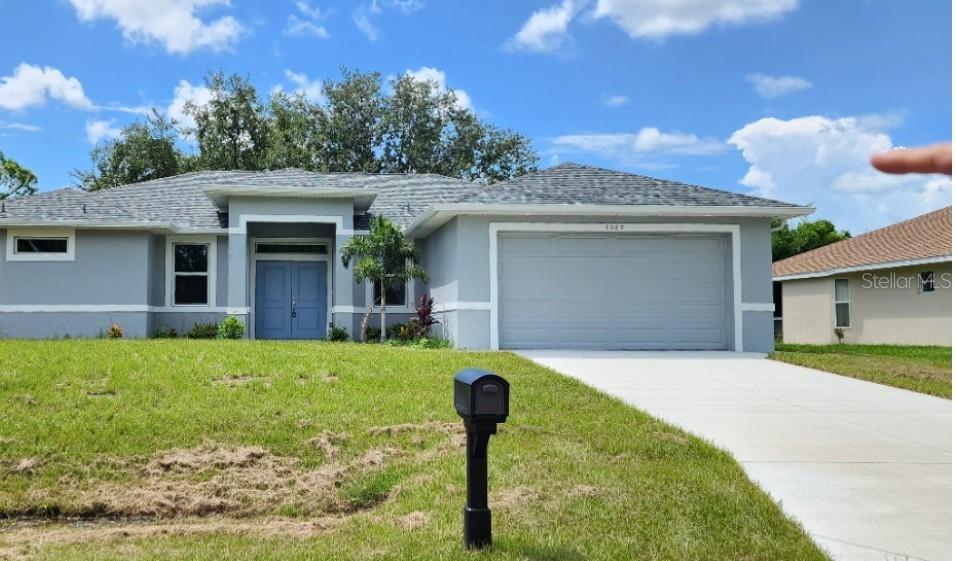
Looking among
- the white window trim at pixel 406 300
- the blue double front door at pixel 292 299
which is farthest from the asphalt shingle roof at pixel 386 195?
the white window trim at pixel 406 300

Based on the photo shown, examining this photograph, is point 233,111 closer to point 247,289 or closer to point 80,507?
point 247,289

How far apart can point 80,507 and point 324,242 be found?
1473 cm

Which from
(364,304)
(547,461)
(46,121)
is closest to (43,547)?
(547,461)

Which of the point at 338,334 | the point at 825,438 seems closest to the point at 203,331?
the point at 338,334

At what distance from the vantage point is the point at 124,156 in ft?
118

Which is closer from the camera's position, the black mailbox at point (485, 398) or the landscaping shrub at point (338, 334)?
the black mailbox at point (485, 398)

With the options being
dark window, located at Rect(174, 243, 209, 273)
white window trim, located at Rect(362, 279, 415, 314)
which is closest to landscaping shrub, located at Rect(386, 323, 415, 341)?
white window trim, located at Rect(362, 279, 415, 314)

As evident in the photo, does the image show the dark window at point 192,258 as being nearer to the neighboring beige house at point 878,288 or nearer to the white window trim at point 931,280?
the neighboring beige house at point 878,288

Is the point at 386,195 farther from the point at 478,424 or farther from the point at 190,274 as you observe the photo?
the point at 478,424

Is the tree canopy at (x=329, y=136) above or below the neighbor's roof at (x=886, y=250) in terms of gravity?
above

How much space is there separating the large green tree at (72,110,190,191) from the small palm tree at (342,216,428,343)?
2126 centimetres

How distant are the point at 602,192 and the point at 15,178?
110 ft

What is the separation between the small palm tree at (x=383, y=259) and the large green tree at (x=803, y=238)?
2390 cm

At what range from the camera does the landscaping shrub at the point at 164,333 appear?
18695 mm
